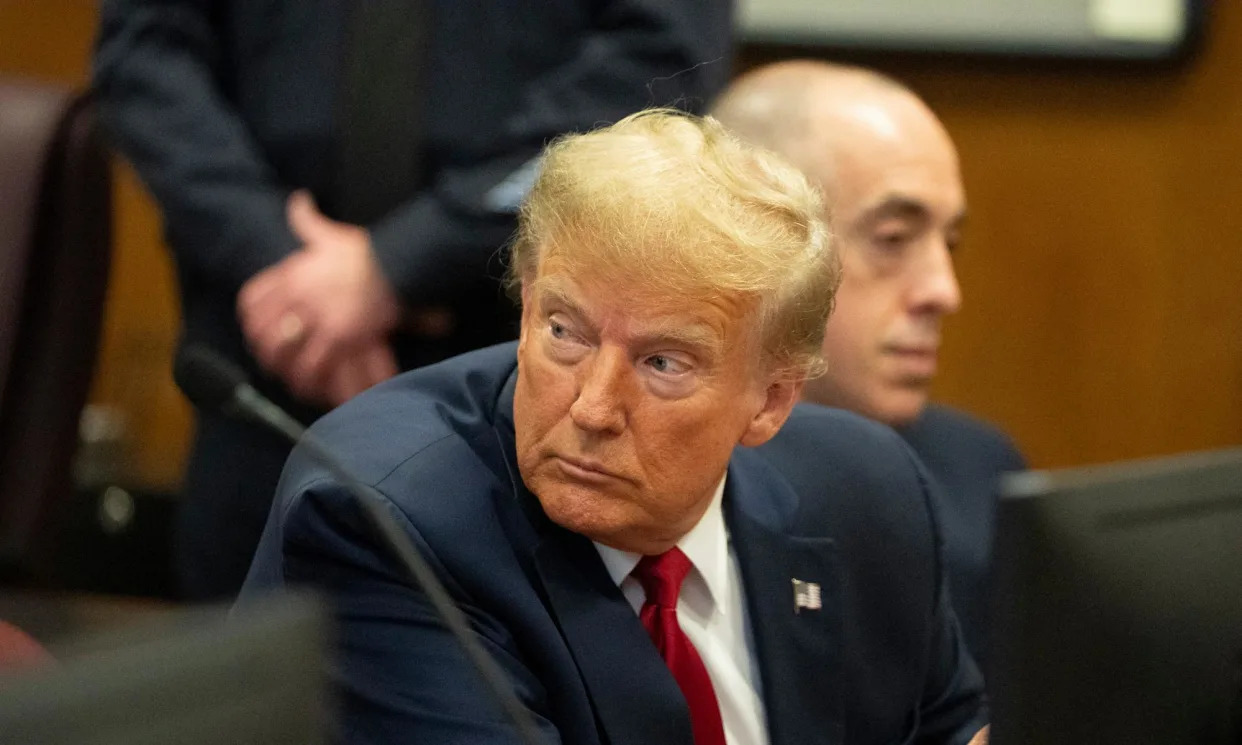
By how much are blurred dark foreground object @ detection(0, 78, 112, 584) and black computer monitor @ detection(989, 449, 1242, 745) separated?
119cm

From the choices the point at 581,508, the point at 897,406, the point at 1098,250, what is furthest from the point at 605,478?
the point at 1098,250

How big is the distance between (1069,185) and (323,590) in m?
2.47

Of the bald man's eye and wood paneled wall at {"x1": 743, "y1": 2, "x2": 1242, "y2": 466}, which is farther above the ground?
the bald man's eye

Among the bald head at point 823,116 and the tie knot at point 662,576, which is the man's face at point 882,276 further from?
the tie knot at point 662,576

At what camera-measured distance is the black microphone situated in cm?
116

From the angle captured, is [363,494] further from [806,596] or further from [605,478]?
[806,596]

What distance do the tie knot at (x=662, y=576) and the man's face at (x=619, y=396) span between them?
0.21ft

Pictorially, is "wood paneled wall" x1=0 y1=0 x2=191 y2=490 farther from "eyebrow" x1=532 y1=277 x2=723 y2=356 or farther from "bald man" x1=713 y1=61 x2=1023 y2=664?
"eyebrow" x1=532 y1=277 x2=723 y2=356

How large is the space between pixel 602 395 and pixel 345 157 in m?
0.72

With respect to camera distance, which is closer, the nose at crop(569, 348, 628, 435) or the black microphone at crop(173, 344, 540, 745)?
the black microphone at crop(173, 344, 540, 745)

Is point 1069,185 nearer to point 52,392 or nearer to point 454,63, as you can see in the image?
point 454,63

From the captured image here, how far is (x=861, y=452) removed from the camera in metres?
1.77

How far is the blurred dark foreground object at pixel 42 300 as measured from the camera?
1.83 m

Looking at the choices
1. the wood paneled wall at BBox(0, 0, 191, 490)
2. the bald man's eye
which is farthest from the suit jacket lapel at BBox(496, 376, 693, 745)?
the wood paneled wall at BBox(0, 0, 191, 490)
